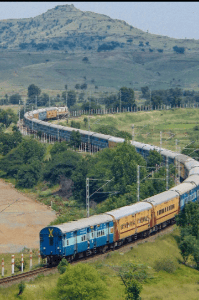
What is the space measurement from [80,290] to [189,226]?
21.9m

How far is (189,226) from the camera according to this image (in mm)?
53406

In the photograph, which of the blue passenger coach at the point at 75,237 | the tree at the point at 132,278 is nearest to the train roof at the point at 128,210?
the blue passenger coach at the point at 75,237

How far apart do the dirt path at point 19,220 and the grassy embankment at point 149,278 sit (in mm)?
13429

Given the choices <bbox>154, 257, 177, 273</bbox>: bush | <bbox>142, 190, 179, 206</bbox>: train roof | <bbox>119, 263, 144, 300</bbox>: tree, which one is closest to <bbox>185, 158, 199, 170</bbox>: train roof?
<bbox>142, 190, 179, 206</bbox>: train roof

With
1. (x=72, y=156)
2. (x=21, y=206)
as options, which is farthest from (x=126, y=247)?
(x=72, y=156)

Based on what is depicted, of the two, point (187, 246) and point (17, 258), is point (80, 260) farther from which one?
point (187, 246)

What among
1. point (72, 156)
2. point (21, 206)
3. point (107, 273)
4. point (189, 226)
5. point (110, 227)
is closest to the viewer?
point (107, 273)

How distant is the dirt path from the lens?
58031mm

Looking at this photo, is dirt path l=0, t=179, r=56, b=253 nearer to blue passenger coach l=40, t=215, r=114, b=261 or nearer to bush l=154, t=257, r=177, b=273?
blue passenger coach l=40, t=215, r=114, b=261

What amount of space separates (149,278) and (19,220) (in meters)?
28.9

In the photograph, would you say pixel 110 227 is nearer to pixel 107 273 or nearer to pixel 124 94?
pixel 107 273

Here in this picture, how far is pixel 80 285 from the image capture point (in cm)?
3450

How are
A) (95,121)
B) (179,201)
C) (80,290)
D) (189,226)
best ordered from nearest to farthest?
(80,290) → (189,226) → (179,201) → (95,121)

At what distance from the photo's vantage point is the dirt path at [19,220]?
190 ft
